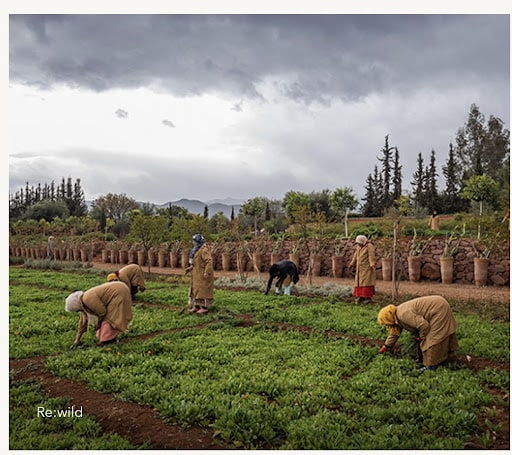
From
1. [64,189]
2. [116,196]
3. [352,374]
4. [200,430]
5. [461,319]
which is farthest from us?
[64,189]

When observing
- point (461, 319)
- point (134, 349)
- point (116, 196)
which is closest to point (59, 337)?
point (134, 349)

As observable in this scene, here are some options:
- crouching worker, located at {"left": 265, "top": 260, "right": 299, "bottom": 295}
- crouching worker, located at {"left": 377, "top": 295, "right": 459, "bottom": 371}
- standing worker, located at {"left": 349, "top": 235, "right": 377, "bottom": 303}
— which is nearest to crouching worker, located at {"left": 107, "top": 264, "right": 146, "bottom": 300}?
crouching worker, located at {"left": 265, "top": 260, "right": 299, "bottom": 295}

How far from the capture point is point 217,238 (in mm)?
22125

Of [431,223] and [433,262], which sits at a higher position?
[431,223]

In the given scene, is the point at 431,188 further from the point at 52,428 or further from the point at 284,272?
the point at 52,428

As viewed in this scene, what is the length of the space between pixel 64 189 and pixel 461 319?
211 ft

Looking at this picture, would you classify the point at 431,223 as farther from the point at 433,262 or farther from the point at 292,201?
the point at 292,201

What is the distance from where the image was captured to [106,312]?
6457mm

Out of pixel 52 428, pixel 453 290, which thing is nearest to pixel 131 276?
pixel 52 428

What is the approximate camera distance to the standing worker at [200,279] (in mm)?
8789

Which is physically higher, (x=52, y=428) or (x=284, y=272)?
(x=284, y=272)

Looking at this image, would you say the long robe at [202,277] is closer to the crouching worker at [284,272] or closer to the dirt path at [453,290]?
the crouching worker at [284,272]

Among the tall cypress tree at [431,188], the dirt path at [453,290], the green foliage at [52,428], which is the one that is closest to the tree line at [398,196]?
the tall cypress tree at [431,188]

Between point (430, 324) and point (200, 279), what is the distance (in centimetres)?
480
